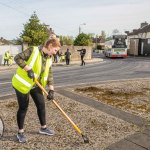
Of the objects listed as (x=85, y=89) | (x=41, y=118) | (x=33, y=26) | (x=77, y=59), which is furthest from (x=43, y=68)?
(x=77, y=59)

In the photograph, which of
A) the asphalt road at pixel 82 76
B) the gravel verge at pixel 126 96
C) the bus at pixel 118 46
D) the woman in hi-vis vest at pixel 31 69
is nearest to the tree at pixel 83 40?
the bus at pixel 118 46

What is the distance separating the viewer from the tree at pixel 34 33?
28.8 meters

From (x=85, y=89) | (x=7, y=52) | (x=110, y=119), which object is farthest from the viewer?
(x=7, y=52)

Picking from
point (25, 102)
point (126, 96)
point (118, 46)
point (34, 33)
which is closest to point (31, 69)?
point (25, 102)

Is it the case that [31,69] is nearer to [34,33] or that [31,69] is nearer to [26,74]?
[26,74]

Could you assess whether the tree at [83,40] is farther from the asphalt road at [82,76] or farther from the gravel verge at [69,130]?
the gravel verge at [69,130]

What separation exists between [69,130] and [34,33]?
24.4m

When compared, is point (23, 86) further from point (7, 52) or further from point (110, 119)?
point (7, 52)

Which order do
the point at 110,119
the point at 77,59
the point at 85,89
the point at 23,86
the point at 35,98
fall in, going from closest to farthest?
1. the point at 23,86
2. the point at 35,98
3. the point at 110,119
4. the point at 85,89
5. the point at 77,59

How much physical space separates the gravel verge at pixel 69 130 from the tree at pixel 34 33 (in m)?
22.2

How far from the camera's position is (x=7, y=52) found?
953 inches

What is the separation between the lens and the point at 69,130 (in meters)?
5.41

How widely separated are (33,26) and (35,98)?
2593 cm

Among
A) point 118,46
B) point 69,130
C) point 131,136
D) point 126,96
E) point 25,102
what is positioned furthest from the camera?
point 118,46
